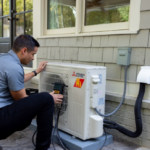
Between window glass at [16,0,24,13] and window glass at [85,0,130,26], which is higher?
window glass at [16,0,24,13]

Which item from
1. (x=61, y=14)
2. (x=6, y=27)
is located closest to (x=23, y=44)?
(x=61, y=14)

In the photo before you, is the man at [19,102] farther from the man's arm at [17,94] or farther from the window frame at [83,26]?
the window frame at [83,26]

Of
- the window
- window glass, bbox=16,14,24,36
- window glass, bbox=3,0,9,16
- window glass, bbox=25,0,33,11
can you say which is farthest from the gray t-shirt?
window glass, bbox=3,0,9,16

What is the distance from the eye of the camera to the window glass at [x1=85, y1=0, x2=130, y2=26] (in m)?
2.48

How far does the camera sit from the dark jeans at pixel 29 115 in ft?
5.68

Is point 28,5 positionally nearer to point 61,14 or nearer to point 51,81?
point 61,14

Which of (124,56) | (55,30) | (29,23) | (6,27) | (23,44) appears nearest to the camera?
(23,44)

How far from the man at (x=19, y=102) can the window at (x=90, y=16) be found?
3.66ft

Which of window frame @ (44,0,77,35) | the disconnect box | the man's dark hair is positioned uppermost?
window frame @ (44,0,77,35)

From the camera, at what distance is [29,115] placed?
1787mm

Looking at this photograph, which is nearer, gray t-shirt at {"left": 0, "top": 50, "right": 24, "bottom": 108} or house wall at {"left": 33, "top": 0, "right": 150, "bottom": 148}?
gray t-shirt at {"left": 0, "top": 50, "right": 24, "bottom": 108}

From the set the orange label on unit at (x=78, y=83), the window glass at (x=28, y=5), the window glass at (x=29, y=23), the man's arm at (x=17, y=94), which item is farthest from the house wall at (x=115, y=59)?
the window glass at (x=28, y=5)

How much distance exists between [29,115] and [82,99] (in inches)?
22.3

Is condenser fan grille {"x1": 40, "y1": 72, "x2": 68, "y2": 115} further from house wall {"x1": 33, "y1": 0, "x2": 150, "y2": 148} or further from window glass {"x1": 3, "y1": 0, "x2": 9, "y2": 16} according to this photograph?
window glass {"x1": 3, "y1": 0, "x2": 9, "y2": 16}
